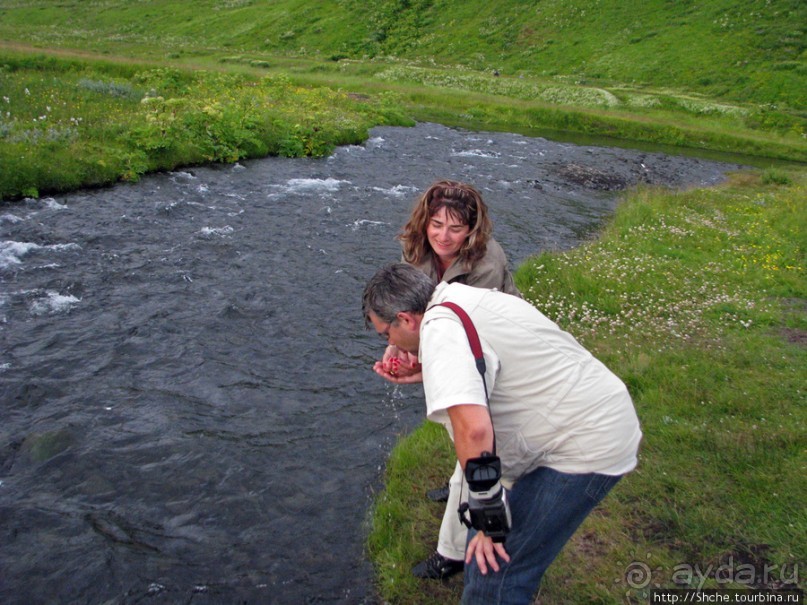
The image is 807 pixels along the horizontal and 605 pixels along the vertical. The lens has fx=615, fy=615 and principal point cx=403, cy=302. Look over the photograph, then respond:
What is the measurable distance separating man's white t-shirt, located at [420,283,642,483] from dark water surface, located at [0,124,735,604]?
2.95 metres

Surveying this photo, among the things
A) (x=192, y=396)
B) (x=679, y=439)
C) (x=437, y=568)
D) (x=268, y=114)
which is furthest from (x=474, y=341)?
(x=268, y=114)

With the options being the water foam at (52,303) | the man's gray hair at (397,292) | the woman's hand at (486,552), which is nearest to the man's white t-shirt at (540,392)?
the man's gray hair at (397,292)

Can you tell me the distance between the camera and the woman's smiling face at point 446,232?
5098 mm

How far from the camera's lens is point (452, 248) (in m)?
5.18

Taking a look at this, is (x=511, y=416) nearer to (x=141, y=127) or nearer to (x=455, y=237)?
(x=455, y=237)

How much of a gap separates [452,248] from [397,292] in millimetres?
1757

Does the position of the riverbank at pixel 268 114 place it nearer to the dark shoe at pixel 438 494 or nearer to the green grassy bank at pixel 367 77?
the green grassy bank at pixel 367 77

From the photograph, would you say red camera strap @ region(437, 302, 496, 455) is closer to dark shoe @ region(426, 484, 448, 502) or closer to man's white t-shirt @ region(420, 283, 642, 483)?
man's white t-shirt @ region(420, 283, 642, 483)

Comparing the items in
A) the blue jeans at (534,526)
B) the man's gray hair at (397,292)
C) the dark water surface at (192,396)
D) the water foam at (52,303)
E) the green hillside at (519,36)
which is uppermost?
the green hillside at (519,36)

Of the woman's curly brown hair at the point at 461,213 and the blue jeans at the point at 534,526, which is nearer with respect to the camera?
the blue jeans at the point at 534,526

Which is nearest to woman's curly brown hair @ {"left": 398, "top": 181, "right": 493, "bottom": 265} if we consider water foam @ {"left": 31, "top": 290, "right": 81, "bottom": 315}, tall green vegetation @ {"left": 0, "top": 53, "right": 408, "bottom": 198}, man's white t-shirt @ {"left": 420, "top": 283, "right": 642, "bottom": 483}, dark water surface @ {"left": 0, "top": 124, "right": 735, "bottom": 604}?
man's white t-shirt @ {"left": 420, "top": 283, "right": 642, "bottom": 483}

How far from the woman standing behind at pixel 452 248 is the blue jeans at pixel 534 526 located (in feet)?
3.93

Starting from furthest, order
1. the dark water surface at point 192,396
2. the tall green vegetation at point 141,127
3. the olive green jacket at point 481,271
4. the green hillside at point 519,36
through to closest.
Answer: the green hillside at point 519,36 < the tall green vegetation at point 141,127 < the dark water surface at point 192,396 < the olive green jacket at point 481,271

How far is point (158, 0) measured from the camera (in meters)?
107
